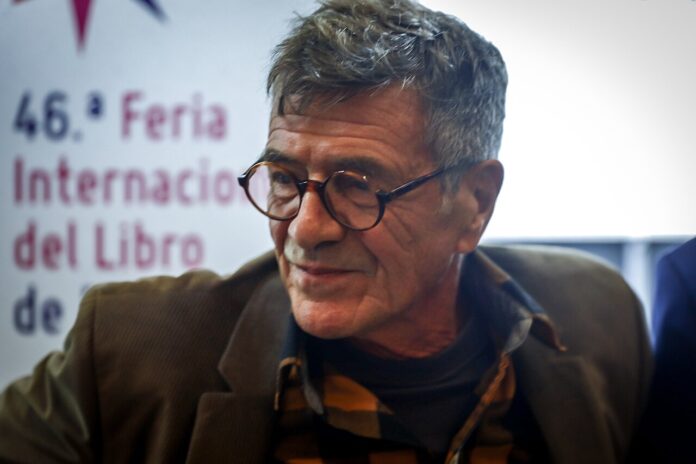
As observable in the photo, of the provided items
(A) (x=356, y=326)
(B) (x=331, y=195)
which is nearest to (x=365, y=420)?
(A) (x=356, y=326)

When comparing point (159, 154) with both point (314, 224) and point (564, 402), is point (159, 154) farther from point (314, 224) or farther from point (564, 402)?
point (564, 402)

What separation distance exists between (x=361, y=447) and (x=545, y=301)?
18.3 inches

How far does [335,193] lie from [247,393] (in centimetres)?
37

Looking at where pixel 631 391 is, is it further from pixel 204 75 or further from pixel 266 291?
pixel 204 75

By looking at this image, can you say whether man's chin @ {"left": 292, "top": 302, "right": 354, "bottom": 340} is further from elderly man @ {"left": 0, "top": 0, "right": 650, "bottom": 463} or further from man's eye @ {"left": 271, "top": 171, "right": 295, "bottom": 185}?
man's eye @ {"left": 271, "top": 171, "right": 295, "bottom": 185}

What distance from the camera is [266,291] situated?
1.29 meters

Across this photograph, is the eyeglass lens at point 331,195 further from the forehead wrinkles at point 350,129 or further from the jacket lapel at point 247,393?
the jacket lapel at point 247,393

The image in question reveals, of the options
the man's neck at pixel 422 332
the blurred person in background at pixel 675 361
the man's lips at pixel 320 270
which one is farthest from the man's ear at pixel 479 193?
the blurred person in background at pixel 675 361

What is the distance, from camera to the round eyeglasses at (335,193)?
42.6 inches

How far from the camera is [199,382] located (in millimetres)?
1187

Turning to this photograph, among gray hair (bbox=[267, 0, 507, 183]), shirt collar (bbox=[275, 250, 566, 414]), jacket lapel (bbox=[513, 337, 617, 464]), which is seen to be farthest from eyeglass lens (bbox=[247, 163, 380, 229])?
jacket lapel (bbox=[513, 337, 617, 464])

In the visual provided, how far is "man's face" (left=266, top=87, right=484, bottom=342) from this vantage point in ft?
3.54

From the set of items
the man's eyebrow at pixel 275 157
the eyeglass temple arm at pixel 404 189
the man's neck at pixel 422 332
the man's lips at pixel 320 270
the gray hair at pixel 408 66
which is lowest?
the man's neck at pixel 422 332

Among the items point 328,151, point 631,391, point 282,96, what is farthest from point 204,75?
point 631,391
